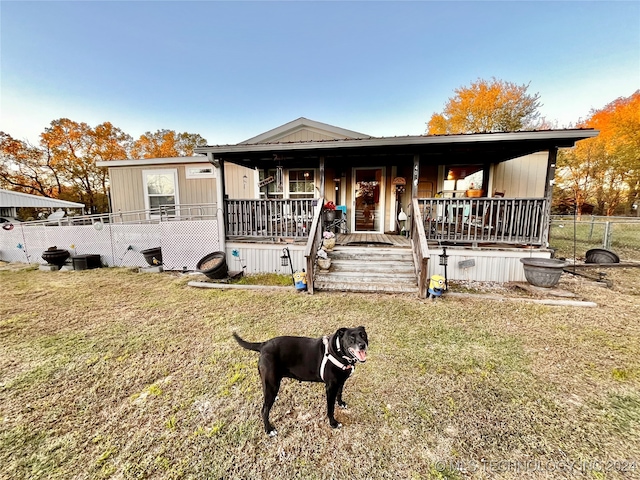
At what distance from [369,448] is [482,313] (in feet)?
10.2

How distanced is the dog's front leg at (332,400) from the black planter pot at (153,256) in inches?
262

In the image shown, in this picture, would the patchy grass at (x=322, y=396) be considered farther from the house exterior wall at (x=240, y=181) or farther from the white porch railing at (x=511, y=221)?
the house exterior wall at (x=240, y=181)

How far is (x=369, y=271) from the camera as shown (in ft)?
17.5

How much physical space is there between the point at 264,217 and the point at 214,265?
5.19ft

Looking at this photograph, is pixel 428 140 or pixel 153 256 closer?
pixel 428 140

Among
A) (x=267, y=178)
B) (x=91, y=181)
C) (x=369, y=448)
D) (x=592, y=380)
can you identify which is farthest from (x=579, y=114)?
(x=91, y=181)

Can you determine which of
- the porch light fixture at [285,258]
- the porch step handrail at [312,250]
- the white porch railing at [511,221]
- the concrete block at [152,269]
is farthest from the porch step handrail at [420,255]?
the concrete block at [152,269]

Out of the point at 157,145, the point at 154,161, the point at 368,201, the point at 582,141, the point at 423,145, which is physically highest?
the point at 157,145

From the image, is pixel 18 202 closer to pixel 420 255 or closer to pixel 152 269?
pixel 152 269

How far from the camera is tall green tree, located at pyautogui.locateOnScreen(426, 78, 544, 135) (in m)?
21.7

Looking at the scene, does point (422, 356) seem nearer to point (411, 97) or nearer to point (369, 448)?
point (369, 448)

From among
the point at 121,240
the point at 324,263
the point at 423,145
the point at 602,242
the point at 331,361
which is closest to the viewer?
the point at 331,361

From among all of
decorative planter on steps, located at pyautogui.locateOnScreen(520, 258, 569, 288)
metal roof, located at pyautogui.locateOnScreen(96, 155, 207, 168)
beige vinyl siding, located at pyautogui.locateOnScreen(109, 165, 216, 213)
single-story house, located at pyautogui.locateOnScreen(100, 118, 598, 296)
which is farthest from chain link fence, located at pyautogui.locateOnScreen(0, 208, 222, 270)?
decorative planter on steps, located at pyautogui.locateOnScreen(520, 258, 569, 288)

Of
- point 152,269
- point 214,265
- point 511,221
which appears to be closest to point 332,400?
point 214,265
